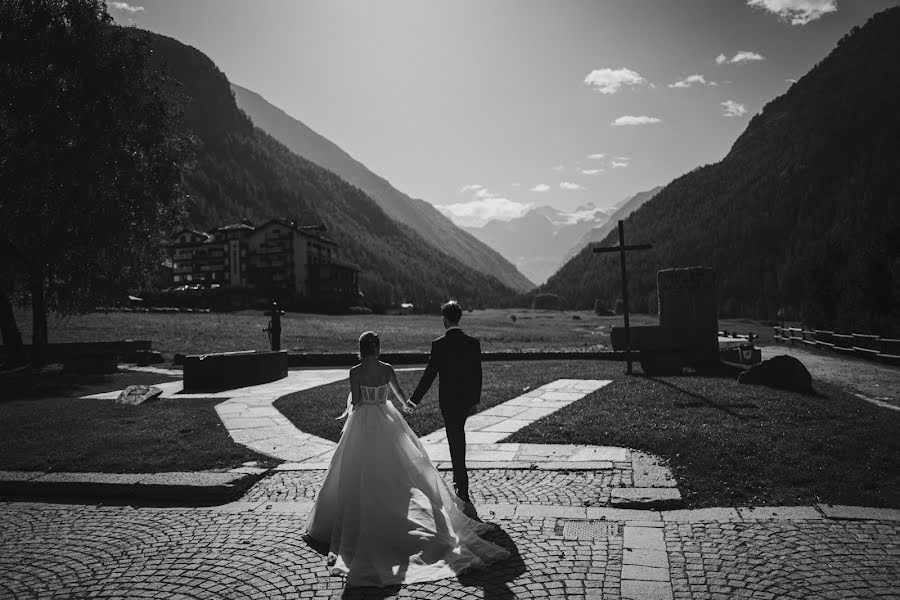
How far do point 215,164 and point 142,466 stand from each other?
166014 mm

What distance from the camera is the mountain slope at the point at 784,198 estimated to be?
10331cm

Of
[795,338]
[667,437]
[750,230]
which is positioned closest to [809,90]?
[750,230]

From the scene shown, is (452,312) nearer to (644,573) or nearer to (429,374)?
(429,374)

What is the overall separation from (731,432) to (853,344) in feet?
86.1

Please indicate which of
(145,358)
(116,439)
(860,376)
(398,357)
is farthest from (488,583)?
(145,358)

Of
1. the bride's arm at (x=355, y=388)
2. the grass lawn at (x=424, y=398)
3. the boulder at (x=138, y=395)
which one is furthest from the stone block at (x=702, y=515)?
the boulder at (x=138, y=395)

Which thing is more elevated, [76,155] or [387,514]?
[76,155]

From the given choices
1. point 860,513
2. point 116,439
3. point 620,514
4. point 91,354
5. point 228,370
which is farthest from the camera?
point 91,354

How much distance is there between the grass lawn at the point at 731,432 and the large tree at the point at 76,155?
1145 cm

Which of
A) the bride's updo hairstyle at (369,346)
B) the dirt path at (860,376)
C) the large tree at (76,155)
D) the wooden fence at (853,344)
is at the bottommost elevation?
the dirt path at (860,376)

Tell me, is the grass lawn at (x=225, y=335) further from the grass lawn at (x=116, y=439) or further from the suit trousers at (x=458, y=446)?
the suit trousers at (x=458, y=446)

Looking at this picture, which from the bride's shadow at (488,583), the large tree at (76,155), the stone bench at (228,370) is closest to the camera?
the bride's shadow at (488,583)

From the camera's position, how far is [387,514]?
5453mm

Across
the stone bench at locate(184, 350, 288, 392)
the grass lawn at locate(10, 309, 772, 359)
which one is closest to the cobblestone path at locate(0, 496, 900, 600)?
the stone bench at locate(184, 350, 288, 392)
